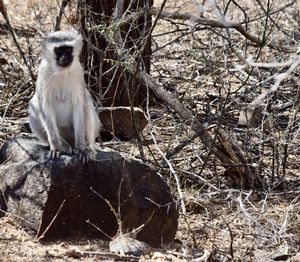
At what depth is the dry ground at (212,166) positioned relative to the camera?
17.1 ft

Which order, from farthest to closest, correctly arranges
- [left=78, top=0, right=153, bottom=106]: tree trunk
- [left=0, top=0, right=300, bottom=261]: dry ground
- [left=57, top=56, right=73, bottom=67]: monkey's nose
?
[left=78, top=0, right=153, bottom=106]: tree trunk < [left=57, top=56, right=73, bottom=67]: monkey's nose < [left=0, top=0, right=300, bottom=261]: dry ground

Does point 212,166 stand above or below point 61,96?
below

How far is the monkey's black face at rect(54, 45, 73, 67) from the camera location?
5797 millimetres

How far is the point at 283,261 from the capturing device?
5152 mm

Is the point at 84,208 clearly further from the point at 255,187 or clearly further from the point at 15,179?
the point at 255,187

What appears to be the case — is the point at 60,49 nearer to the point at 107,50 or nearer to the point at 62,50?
the point at 62,50

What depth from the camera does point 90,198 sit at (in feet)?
17.4

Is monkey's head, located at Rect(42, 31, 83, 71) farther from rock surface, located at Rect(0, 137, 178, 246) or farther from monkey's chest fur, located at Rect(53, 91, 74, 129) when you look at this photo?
rock surface, located at Rect(0, 137, 178, 246)

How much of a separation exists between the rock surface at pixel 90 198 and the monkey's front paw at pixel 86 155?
3cm

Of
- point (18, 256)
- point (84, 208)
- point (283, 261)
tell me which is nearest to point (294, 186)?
point (283, 261)

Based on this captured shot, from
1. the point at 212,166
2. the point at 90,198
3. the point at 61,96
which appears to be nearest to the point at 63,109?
the point at 61,96

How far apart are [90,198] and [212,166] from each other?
1.92m

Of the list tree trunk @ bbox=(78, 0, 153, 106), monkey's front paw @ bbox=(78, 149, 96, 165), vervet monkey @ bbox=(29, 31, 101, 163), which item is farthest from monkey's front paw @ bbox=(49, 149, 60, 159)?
tree trunk @ bbox=(78, 0, 153, 106)

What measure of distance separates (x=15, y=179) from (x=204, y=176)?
1.88 m
